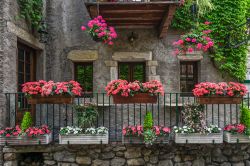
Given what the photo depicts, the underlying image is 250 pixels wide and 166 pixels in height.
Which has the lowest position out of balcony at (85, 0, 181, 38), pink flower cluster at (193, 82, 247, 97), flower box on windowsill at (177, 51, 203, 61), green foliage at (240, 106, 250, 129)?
green foliage at (240, 106, 250, 129)

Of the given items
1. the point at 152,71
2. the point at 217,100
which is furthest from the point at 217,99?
the point at 152,71

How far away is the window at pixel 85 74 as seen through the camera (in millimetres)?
7156

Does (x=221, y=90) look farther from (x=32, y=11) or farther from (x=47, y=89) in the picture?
(x=32, y=11)

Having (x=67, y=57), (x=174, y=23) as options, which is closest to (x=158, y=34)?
(x=174, y=23)

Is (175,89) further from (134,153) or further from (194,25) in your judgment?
(134,153)

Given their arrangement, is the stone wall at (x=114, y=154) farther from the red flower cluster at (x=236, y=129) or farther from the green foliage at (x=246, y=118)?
the green foliage at (x=246, y=118)

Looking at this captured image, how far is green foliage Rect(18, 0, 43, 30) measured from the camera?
18.6 feet

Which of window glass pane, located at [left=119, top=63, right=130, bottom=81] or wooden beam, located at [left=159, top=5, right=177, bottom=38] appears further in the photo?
window glass pane, located at [left=119, top=63, right=130, bottom=81]

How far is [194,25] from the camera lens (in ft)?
22.5

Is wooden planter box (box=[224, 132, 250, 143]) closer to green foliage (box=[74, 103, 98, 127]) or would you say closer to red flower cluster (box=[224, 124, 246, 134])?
red flower cluster (box=[224, 124, 246, 134])

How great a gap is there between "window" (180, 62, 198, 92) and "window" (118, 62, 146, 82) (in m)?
1.06

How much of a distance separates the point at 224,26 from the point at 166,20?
1.94 m

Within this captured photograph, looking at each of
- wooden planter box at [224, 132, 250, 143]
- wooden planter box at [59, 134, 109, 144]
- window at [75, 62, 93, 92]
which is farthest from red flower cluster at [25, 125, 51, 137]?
wooden planter box at [224, 132, 250, 143]

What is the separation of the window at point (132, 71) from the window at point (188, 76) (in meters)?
1.06
